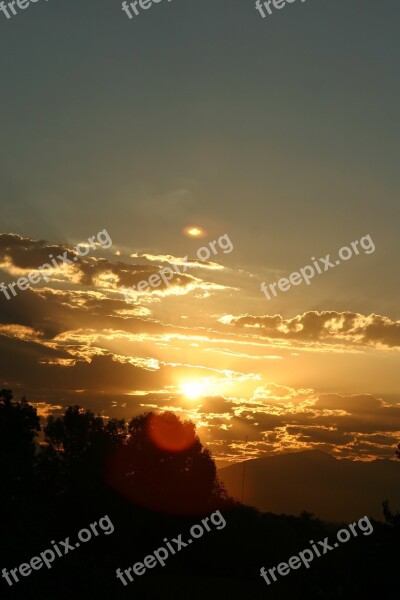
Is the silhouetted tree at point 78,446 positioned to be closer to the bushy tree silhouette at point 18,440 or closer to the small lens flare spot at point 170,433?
the small lens flare spot at point 170,433

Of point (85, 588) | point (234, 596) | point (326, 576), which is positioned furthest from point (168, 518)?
point (85, 588)

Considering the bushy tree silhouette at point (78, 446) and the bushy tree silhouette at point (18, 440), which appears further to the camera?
the bushy tree silhouette at point (78, 446)

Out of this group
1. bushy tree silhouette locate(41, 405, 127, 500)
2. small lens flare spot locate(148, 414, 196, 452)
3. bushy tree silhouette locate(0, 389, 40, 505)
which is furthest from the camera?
small lens flare spot locate(148, 414, 196, 452)

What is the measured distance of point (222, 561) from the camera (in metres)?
75.1

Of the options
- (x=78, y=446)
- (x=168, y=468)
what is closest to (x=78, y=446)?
(x=78, y=446)

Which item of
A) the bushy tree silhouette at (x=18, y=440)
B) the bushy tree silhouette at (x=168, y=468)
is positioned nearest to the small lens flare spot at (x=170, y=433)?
the bushy tree silhouette at (x=168, y=468)

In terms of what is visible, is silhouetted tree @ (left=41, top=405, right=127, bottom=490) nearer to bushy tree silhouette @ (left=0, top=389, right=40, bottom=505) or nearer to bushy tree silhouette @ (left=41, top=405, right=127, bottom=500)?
bushy tree silhouette @ (left=41, top=405, right=127, bottom=500)

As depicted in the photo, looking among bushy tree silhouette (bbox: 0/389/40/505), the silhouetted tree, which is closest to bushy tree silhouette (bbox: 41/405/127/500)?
the silhouetted tree

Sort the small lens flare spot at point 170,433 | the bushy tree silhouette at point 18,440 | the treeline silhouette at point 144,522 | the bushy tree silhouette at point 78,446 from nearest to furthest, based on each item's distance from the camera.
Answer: the treeline silhouette at point 144,522, the bushy tree silhouette at point 18,440, the bushy tree silhouette at point 78,446, the small lens flare spot at point 170,433

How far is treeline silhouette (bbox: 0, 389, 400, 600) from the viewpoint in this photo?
102 ft

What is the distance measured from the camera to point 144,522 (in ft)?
253

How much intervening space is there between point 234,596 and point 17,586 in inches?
1635

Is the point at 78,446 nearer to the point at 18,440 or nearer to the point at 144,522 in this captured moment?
the point at 144,522

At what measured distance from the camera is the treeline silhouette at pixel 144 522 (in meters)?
31.0
